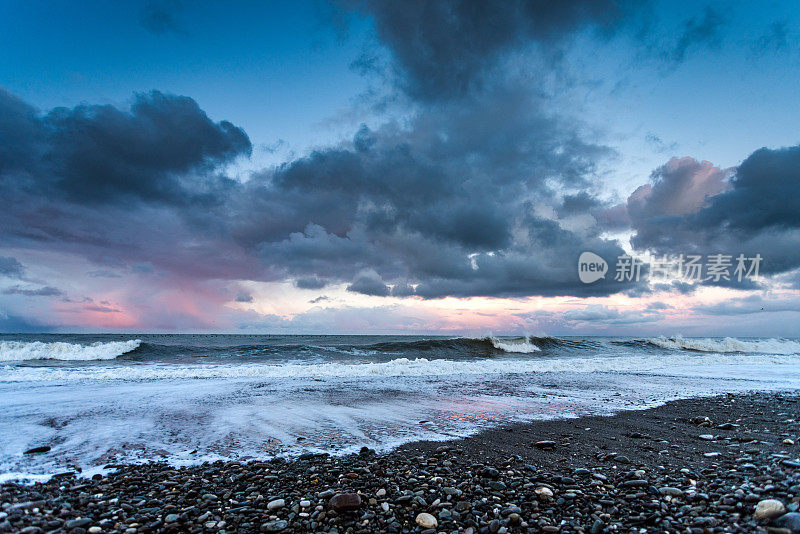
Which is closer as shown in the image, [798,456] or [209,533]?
[209,533]

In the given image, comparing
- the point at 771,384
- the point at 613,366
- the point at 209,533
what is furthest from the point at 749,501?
the point at 613,366

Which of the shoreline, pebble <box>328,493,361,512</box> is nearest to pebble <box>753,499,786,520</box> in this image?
the shoreline

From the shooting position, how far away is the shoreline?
3.10m

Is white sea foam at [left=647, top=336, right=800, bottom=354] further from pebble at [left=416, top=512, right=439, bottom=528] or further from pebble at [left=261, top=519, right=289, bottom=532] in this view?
pebble at [left=261, top=519, right=289, bottom=532]

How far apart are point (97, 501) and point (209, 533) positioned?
1562mm

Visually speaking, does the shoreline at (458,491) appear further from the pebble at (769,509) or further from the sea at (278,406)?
the sea at (278,406)

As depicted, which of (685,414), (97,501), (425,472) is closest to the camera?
(97,501)

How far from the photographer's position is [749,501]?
127 inches

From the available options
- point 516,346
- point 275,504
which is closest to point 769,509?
point 275,504

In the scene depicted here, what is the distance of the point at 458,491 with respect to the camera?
12.1ft

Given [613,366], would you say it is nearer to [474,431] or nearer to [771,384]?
[771,384]

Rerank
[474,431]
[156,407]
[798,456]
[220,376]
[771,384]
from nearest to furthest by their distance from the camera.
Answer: [798,456] → [474,431] → [156,407] → [771,384] → [220,376]

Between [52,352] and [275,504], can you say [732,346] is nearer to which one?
[275,504]

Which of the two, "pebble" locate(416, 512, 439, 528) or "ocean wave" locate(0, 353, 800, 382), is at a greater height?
"pebble" locate(416, 512, 439, 528)
